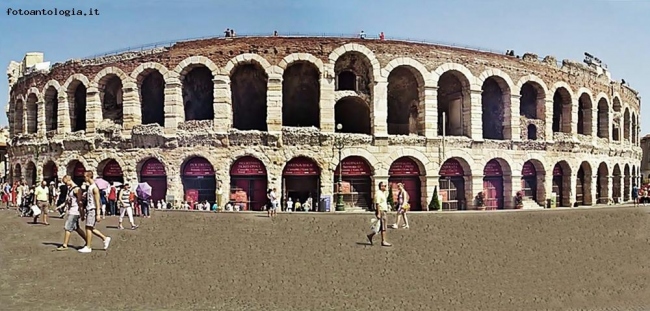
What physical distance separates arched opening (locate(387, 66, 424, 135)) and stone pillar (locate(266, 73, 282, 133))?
269 inches

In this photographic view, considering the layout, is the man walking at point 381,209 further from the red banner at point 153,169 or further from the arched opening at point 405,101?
Result: the red banner at point 153,169

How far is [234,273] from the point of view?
9312 mm

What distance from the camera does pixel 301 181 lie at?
24.4 m

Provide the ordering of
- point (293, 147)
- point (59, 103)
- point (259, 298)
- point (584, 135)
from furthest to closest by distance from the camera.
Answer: point (584, 135), point (59, 103), point (293, 147), point (259, 298)

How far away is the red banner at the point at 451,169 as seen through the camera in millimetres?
25891

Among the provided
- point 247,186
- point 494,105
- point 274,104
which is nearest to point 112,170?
point 247,186

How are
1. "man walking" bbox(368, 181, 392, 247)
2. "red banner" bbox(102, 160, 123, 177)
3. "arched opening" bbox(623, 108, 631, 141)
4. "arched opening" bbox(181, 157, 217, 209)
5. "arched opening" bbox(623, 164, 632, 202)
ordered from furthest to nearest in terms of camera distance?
"arched opening" bbox(623, 108, 631, 141) < "arched opening" bbox(623, 164, 632, 202) < "red banner" bbox(102, 160, 123, 177) < "arched opening" bbox(181, 157, 217, 209) < "man walking" bbox(368, 181, 392, 247)

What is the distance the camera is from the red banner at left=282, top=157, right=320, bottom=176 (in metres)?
24.0

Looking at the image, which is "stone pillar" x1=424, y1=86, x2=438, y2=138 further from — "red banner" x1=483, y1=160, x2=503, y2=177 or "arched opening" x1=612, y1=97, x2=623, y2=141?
"arched opening" x1=612, y1=97, x2=623, y2=141

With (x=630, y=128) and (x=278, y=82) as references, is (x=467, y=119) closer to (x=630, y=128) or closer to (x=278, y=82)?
(x=278, y=82)

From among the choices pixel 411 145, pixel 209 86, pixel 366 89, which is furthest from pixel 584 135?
pixel 209 86

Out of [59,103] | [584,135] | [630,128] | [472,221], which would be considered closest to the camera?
[472,221]

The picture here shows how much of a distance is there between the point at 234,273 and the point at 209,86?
62.1 feet

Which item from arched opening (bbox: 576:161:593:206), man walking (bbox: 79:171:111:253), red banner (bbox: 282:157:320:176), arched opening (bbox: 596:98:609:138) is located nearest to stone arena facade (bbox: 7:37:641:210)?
red banner (bbox: 282:157:320:176)
